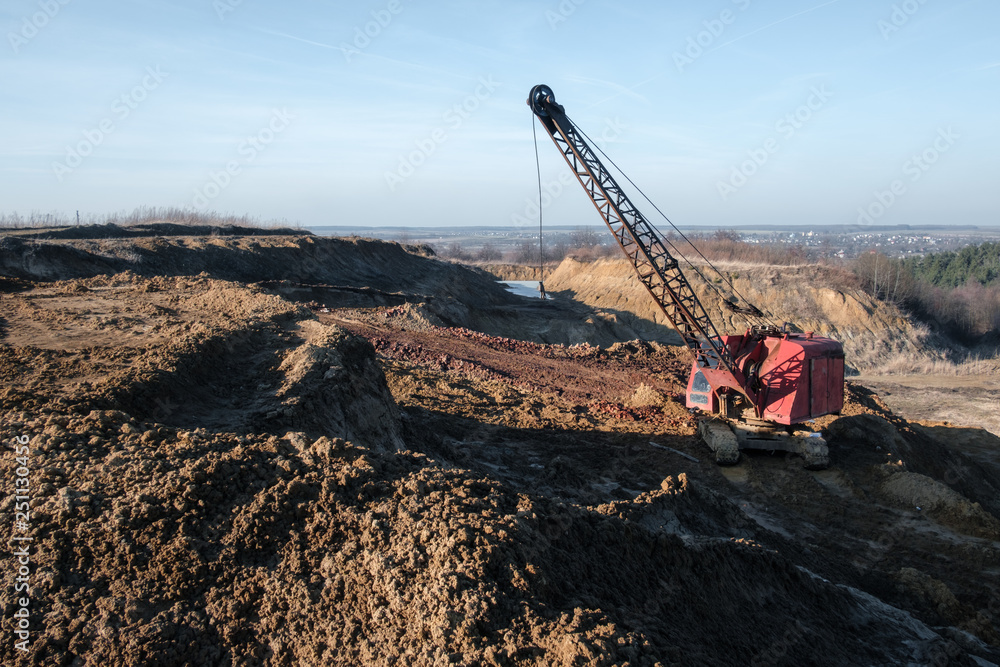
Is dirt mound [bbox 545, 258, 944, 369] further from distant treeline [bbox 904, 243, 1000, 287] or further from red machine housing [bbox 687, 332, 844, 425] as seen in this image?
distant treeline [bbox 904, 243, 1000, 287]

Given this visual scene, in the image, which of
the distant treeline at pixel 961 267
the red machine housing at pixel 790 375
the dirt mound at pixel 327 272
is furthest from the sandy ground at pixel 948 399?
the distant treeline at pixel 961 267

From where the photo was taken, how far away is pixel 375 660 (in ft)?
12.2

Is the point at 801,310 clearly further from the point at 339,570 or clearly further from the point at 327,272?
the point at 339,570

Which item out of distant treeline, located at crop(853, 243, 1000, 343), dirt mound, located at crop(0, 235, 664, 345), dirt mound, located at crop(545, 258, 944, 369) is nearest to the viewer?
dirt mound, located at crop(0, 235, 664, 345)

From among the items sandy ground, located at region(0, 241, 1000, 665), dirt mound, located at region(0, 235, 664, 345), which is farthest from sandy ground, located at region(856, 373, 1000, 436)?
dirt mound, located at region(0, 235, 664, 345)

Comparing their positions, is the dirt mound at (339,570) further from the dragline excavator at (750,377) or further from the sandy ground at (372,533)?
the dragline excavator at (750,377)

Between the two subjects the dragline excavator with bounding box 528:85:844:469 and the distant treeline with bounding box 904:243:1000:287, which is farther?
the distant treeline with bounding box 904:243:1000:287

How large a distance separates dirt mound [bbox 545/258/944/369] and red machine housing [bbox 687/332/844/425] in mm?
25161

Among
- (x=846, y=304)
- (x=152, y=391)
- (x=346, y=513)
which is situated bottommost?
(x=846, y=304)

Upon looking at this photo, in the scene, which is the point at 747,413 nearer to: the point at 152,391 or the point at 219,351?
the point at 219,351

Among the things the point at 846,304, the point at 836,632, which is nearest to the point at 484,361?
the point at 836,632

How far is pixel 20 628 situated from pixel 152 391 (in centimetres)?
339

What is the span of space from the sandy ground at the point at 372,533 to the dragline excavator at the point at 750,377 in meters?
0.77

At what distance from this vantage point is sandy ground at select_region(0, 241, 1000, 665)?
3865 millimetres
